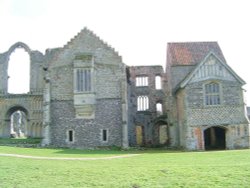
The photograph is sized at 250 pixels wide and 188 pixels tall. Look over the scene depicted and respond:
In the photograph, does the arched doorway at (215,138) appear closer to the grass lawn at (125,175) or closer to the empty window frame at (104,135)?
the empty window frame at (104,135)

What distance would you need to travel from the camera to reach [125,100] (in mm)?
37500

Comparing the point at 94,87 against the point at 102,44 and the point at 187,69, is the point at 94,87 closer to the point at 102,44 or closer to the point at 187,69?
the point at 102,44

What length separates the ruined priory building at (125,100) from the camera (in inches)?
1339

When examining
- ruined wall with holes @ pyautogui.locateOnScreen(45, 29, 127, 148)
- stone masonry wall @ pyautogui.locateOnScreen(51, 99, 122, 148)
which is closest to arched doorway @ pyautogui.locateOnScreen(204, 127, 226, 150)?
ruined wall with holes @ pyautogui.locateOnScreen(45, 29, 127, 148)

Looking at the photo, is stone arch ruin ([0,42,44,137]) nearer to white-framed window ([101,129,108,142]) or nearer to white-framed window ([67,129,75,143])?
white-framed window ([67,129,75,143])

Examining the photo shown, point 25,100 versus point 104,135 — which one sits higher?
point 25,100

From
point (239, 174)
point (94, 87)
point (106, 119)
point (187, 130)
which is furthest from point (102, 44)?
point (239, 174)

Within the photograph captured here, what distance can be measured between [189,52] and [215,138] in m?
10.3

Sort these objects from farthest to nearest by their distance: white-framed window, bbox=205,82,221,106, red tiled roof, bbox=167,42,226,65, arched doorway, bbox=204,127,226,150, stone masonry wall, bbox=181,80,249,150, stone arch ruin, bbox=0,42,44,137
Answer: stone arch ruin, bbox=0,42,44,137 → red tiled roof, bbox=167,42,226,65 → arched doorway, bbox=204,127,226,150 → white-framed window, bbox=205,82,221,106 → stone masonry wall, bbox=181,80,249,150

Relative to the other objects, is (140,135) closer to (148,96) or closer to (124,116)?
(148,96)

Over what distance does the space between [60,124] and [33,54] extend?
1560 centimetres

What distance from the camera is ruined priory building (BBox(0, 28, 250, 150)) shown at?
34.0m

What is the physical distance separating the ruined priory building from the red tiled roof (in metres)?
0.11

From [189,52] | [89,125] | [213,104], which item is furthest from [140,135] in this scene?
[213,104]
